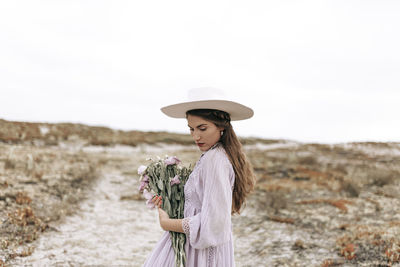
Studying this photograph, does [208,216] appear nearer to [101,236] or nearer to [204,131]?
[204,131]

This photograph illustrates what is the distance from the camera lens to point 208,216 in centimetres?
204

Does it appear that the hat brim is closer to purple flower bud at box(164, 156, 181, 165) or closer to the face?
the face

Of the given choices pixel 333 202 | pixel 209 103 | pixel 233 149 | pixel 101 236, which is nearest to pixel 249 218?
pixel 333 202

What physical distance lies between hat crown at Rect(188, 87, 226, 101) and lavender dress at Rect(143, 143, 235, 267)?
14.1 inches

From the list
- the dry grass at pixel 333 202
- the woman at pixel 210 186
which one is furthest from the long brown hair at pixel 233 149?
the dry grass at pixel 333 202

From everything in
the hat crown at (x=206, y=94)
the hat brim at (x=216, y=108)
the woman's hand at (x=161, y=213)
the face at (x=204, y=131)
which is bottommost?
the woman's hand at (x=161, y=213)

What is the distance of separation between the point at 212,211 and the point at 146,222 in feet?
21.7

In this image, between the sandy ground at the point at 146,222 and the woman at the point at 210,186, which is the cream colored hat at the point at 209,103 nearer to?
the woman at the point at 210,186

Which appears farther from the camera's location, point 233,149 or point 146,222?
point 146,222

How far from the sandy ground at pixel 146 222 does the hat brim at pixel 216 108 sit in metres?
3.90

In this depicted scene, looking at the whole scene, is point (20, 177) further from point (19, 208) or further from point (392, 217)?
point (392, 217)

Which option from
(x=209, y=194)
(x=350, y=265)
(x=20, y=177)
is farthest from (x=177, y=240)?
(x=20, y=177)

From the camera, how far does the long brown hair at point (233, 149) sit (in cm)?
231

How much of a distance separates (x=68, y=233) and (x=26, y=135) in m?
18.9
